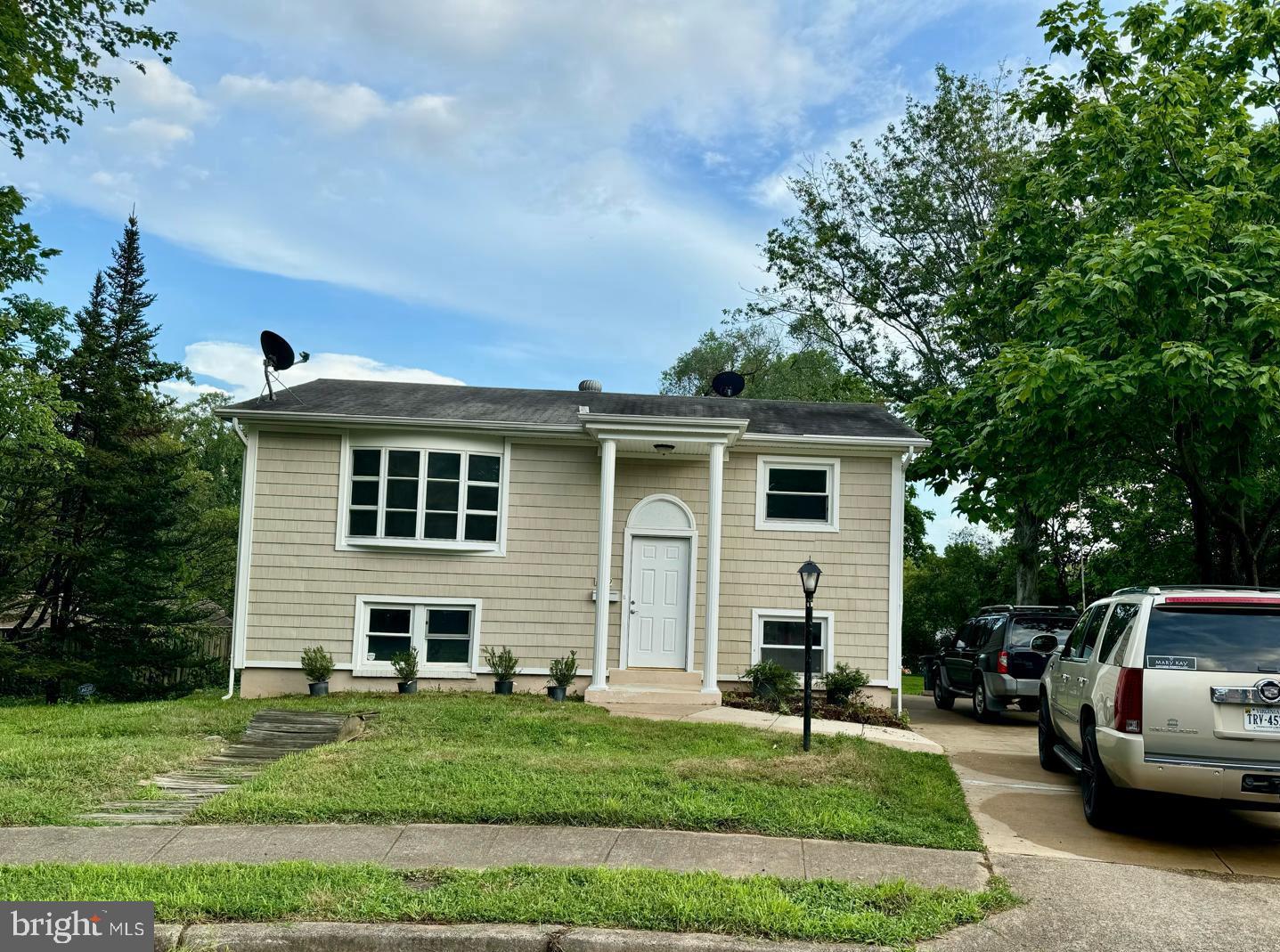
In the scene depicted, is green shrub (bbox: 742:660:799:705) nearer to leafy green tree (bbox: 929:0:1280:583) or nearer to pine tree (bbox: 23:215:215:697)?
leafy green tree (bbox: 929:0:1280:583)

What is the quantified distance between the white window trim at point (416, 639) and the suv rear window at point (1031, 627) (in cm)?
783

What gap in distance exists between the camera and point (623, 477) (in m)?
14.4

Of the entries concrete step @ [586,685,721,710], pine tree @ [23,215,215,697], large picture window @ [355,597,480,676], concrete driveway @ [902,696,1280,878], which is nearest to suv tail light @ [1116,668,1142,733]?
concrete driveway @ [902,696,1280,878]

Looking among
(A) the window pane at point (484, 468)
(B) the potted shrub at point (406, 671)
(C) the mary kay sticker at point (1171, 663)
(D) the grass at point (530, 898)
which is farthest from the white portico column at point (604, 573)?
(C) the mary kay sticker at point (1171, 663)

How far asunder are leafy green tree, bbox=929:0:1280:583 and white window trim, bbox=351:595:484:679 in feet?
26.9

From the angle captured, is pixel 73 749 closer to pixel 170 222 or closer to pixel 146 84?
pixel 170 222

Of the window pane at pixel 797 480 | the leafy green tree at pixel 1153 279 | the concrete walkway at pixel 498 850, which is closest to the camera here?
the concrete walkway at pixel 498 850

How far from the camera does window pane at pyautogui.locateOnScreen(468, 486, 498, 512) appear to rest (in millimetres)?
14219

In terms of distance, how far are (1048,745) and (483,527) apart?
828 centimetres

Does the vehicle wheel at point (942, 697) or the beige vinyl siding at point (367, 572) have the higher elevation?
the beige vinyl siding at point (367, 572)

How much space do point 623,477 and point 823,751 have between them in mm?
6404

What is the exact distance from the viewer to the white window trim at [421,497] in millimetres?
13922

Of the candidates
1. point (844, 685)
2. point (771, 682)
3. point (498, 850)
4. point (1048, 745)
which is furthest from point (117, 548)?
point (1048, 745)

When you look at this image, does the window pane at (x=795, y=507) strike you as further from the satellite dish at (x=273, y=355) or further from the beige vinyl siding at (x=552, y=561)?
the satellite dish at (x=273, y=355)
